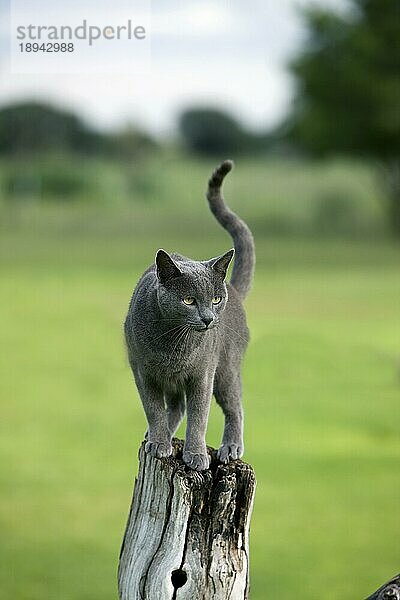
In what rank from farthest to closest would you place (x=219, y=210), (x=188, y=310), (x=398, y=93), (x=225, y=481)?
(x=398, y=93), (x=219, y=210), (x=225, y=481), (x=188, y=310)

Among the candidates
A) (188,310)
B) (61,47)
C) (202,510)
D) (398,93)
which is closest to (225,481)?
(202,510)

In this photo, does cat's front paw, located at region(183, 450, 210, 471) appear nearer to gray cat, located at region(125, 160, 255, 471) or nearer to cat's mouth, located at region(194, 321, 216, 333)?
gray cat, located at region(125, 160, 255, 471)

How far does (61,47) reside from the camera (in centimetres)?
332

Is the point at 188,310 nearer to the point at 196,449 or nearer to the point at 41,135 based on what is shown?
the point at 196,449

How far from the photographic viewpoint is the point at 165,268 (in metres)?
1.97

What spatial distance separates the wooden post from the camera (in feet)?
6.78

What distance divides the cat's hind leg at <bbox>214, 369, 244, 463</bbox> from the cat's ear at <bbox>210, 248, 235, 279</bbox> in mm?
369

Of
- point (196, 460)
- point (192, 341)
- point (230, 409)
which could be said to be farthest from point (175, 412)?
point (192, 341)

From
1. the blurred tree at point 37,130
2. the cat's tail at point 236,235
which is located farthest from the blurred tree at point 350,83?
the cat's tail at point 236,235

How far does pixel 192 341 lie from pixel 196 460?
12.1 inches

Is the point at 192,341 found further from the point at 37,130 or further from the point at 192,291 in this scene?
the point at 37,130

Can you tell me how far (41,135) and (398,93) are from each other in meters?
5.34

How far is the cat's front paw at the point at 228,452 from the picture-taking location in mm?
2225

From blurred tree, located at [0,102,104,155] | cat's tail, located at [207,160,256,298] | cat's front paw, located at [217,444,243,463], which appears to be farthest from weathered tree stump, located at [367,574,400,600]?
blurred tree, located at [0,102,104,155]
